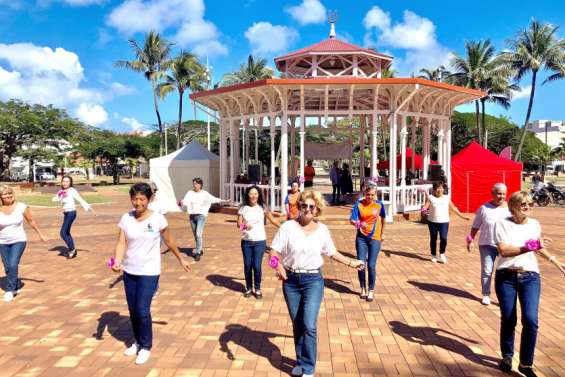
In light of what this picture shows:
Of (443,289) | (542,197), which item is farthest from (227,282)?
(542,197)

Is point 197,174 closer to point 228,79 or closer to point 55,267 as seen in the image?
point 55,267

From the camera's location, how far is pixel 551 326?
459cm

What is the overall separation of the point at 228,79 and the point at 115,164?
14.9 m

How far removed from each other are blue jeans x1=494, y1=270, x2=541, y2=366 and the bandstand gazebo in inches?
331

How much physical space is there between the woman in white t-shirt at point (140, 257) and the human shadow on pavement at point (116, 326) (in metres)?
0.69

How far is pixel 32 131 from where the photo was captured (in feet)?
123

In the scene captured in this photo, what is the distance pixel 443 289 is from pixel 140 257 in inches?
169

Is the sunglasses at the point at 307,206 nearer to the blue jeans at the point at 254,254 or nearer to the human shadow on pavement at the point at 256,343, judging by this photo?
the human shadow on pavement at the point at 256,343

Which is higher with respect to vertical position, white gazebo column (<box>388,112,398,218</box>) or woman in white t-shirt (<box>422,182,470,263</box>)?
white gazebo column (<box>388,112,398,218</box>)

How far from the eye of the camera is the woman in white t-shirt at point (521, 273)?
11.0ft

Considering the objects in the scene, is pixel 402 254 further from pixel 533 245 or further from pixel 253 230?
pixel 533 245

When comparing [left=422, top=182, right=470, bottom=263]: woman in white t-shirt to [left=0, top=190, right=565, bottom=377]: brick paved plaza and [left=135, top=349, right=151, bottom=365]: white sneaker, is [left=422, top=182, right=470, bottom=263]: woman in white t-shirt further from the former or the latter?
[left=135, top=349, right=151, bottom=365]: white sneaker

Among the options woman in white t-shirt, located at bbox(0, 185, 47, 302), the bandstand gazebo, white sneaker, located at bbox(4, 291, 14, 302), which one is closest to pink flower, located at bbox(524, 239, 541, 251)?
woman in white t-shirt, located at bbox(0, 185, 47, 302)

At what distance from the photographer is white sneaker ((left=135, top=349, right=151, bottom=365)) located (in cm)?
371
